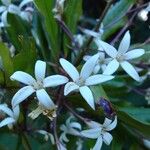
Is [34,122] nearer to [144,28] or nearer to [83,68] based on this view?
[83,68]

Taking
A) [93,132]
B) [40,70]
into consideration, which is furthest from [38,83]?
[93,132]

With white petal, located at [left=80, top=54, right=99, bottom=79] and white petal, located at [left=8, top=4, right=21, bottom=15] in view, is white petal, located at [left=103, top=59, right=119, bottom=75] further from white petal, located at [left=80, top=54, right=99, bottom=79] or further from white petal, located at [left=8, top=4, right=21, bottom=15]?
white petal, located at [left=8, top=4, right=21, bottom=15]

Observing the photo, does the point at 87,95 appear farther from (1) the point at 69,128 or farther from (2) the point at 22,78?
(1) the point at 69,128

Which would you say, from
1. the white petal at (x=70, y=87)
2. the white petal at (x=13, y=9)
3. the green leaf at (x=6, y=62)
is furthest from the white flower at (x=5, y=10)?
the white petal at (x=70, y=87)

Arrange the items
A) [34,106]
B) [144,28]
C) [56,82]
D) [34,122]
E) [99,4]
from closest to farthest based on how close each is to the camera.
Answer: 1. [56,82]
2. [34,106]
3. [34,122]
4. [144,28]
5. [99,4]

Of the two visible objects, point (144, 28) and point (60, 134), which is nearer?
point (60, 134)

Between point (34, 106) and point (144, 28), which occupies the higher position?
point (34, 106)

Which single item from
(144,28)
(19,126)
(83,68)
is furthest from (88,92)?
(144,28)

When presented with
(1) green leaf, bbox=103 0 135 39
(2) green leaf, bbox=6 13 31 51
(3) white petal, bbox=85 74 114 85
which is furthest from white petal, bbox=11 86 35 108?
(1) green leaf, bbox=103 0 135 39

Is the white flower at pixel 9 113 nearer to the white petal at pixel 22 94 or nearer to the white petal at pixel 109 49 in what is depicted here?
the white petal at pixel 22 94
